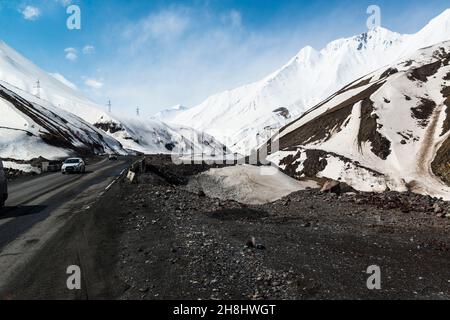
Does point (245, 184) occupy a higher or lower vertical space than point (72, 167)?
lower

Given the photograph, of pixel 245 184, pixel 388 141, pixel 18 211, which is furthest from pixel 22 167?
pixel 388 141

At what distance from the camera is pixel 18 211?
18141mm

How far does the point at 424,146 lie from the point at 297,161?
2140 centimetres

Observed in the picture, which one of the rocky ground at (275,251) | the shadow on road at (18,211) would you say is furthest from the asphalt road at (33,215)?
the rocky ground at (275,251)

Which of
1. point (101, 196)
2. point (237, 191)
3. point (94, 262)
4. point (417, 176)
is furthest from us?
point (417, 176)

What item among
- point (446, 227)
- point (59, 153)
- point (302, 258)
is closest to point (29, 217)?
point (302, 258)

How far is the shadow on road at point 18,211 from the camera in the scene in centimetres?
1709

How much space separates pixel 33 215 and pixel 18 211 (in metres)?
1.68

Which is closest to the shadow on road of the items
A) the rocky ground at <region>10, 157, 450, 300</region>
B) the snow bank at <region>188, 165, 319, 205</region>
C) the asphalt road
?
the asphalt road

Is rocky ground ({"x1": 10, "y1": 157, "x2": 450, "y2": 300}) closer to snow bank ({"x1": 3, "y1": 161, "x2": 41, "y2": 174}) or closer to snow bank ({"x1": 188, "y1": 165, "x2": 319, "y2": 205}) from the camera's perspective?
snow bank ({"x1": 188, "y1": 165, "x2": 319, "y2": 205})

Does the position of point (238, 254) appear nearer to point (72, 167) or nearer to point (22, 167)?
point (72, 167)

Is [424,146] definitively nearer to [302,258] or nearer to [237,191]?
[237,191]

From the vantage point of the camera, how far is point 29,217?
1658 cm
